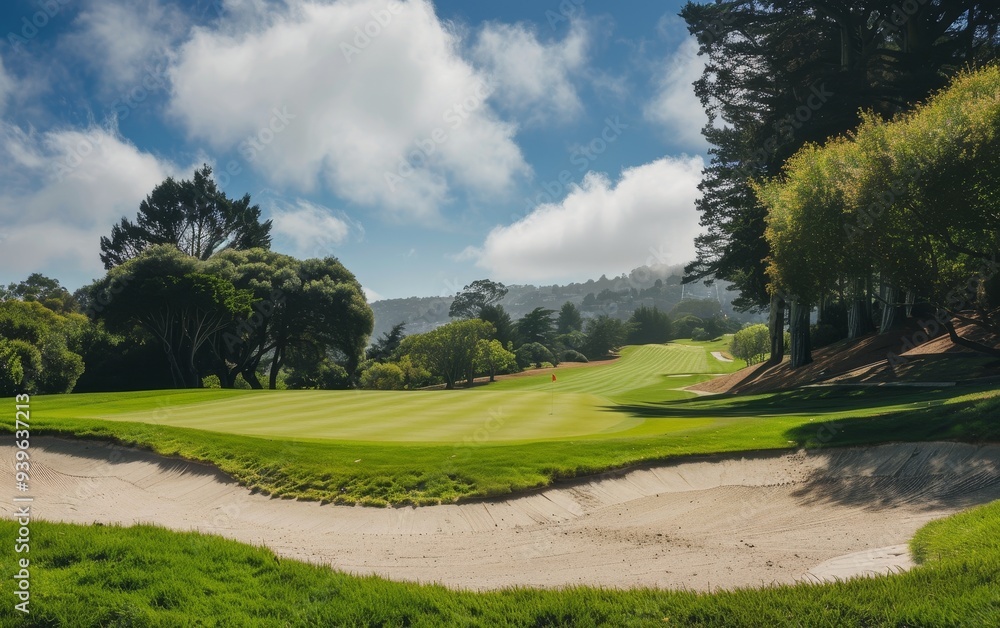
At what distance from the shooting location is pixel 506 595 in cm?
512

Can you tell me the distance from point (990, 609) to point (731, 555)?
3.28 metres

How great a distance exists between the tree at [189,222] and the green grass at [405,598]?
65.5 metres

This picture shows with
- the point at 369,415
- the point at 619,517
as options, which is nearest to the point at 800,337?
the point at 369,415

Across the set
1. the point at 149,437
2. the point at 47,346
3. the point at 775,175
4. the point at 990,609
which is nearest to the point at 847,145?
the point at 775,175

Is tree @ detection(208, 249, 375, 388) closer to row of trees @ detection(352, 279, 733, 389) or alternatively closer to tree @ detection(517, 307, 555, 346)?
row of trees @ detection(352, 279, 733, 389)

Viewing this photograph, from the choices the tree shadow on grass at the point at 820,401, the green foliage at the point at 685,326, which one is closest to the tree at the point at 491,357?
the tree shadow on grass at the point at 820,401

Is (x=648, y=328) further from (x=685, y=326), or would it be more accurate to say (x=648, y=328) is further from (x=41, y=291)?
(x=41, y=291)

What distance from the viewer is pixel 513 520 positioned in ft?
28.6

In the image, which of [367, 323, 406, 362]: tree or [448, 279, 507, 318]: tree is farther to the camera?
[448, 279, 507, 318]: tree

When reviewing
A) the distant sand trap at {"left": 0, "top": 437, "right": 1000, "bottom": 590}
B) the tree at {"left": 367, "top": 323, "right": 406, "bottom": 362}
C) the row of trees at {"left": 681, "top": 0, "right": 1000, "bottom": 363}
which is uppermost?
the row of trees at {"left": 681, "top": 0, "right": 1000, "bottom": 363}

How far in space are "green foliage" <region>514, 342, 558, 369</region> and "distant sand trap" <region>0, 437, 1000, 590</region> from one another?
7543 cm

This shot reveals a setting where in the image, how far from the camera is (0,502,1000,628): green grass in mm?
4238

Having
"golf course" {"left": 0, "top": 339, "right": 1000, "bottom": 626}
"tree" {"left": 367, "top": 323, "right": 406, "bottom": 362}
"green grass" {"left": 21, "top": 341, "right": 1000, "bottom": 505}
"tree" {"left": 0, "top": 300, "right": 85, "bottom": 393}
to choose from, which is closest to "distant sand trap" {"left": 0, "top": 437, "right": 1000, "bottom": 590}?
"golf course" {"left": 0, "top": 339, "right": 1000, "bottom": 626}

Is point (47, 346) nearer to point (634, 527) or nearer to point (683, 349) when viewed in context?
point (634, 527)
